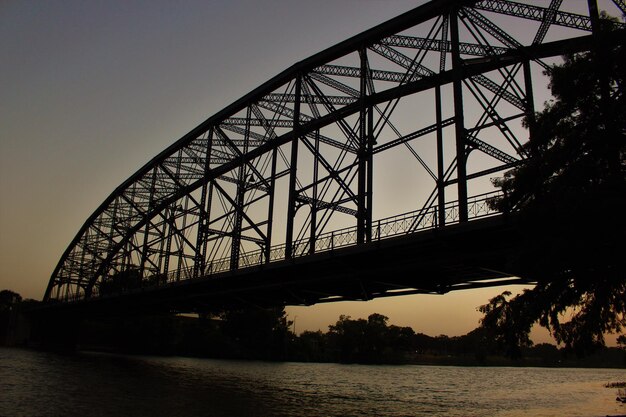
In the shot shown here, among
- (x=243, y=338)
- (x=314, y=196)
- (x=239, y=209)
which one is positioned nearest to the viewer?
(x=314, y=196)

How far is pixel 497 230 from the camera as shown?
21.6m

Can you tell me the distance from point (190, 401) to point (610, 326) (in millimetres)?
20864

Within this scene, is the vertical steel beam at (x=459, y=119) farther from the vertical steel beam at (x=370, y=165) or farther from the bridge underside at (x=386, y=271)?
the vertical steel beam at (x=370, y=165)

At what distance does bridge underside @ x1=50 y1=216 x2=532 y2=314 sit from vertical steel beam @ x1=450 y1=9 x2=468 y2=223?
6.53 ft

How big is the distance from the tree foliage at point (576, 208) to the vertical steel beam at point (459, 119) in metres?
6.18

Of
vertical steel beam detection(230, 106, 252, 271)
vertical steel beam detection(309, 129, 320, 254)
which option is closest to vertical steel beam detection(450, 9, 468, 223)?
vertical steel beam detection(309, 129, 320, 254)

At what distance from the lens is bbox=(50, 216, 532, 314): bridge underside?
23.1 m

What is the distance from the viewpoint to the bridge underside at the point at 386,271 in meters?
23.1

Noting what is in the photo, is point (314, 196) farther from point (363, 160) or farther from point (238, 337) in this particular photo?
point (238, 337)

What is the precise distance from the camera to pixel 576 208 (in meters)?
14.6

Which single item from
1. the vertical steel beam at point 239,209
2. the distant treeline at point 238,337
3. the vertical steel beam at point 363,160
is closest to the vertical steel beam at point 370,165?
the vertical steel beam at point 363,160

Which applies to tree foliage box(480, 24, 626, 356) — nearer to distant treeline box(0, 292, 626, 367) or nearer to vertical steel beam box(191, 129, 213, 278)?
vertical steel beam box(191, 129, 213, 278)

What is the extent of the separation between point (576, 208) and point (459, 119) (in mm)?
13735

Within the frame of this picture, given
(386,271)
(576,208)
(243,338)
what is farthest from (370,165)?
(243,338)
